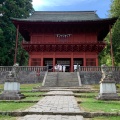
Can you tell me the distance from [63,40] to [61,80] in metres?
9.72

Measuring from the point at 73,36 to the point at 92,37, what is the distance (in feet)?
9.81

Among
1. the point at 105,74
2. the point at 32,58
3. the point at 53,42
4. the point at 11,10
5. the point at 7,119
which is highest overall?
the point at 11,10

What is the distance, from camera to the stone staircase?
2020 centimetres

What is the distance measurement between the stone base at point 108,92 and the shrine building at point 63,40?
648 inches

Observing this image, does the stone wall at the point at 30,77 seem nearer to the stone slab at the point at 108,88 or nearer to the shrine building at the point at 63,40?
the shrine building at the point at 63,40

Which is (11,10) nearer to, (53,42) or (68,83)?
(53,42)

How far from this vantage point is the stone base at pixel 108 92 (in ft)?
37.7

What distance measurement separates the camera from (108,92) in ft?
38.8

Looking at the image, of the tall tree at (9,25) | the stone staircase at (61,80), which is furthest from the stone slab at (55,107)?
the tall tree at (9,25)

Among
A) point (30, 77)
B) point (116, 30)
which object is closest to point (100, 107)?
point (30, 77)

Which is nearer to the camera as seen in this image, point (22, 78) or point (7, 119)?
point (7, 119)

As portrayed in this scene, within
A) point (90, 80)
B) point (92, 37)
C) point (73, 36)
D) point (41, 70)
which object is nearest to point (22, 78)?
point (41, 70)

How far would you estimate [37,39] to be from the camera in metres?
30.0

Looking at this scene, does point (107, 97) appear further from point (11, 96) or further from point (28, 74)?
point (28, 74)
